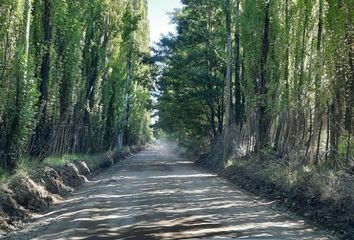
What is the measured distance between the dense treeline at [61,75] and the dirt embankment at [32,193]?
3.42 feet

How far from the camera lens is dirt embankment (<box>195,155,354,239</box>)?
10070mm

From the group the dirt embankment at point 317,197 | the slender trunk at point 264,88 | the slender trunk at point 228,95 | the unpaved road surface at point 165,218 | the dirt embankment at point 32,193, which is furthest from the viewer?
the slender trunk at point 228,95

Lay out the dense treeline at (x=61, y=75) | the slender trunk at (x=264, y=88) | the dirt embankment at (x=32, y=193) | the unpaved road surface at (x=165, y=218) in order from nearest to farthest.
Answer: the unpaved road surface at (x=165, y=218) → the dirt embankment at (x=32, y=193) → the dense treeline at (x=61, y=75) → the slender trunk at (x=264, y=88)

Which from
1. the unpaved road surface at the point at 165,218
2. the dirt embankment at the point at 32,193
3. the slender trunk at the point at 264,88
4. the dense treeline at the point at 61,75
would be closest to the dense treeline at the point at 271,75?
the slender trunk at the point at 264,88

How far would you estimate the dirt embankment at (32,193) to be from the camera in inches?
440

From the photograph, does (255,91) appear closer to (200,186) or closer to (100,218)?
(200,186)

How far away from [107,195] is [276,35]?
11801 millimetres

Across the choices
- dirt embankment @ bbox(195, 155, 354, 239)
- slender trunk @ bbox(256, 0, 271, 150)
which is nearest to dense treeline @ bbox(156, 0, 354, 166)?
slender trunk @ bbox(256, 0, 271, 150)

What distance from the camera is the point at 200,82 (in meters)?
35.3

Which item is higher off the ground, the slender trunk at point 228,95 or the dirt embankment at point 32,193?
the slender trunk at point 228,95

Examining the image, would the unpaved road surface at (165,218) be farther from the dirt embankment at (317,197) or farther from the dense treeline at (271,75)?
Answer: the dense treeline at (271,75)

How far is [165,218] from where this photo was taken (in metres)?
11.1

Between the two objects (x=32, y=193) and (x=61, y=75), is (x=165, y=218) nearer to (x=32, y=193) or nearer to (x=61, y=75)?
(x=32, y=193)

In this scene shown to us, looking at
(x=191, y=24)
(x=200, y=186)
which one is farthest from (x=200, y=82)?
(x=200, y=186)
